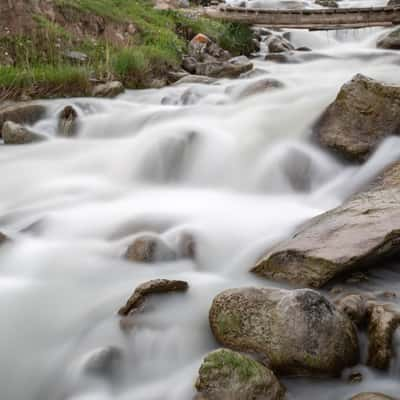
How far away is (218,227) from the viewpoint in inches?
167

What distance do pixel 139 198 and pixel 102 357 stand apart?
2.45 m

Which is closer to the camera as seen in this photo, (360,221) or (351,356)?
(351,356)

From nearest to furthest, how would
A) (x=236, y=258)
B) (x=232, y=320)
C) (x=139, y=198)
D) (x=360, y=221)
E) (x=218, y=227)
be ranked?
(x=232, y=320)
(x=360, y=221)
(x=236, y=258)
(x=218, y=227)
(x=139, y=198)

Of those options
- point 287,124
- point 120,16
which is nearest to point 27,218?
point 287,124

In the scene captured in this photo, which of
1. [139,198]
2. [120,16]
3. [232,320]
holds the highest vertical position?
[120,16]

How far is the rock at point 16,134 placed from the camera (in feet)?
21.1

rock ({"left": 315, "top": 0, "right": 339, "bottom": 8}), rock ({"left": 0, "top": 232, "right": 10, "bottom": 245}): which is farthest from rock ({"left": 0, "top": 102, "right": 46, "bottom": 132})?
rock ({"left": 315, "top": 0, "right": 339, "bottom": 8})

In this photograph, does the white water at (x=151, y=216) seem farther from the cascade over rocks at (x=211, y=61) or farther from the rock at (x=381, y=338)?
the cascade over rocks at (x=211, y=61)

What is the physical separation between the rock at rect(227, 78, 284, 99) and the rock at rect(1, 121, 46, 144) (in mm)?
2881

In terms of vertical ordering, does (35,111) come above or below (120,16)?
below

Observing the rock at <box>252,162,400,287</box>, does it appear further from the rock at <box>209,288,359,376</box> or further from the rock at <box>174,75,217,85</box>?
the rock at <box>174,75,217,85</box>

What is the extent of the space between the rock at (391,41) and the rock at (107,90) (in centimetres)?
589

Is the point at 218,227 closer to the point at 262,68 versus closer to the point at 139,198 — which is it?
the point at 139,198

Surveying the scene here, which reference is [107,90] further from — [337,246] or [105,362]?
[105,362]
